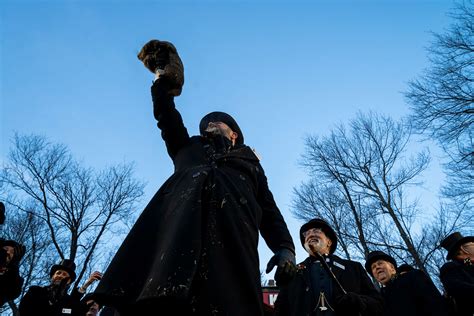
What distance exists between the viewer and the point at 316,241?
5086mm

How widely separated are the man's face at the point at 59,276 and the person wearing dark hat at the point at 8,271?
5.85ft

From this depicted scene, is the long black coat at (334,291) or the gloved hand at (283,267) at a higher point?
the long black coat at (334,291)

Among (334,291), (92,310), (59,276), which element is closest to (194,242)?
(334,291)

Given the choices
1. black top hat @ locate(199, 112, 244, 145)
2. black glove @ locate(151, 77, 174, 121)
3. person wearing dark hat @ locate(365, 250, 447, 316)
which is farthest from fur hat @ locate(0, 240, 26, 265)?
person wearing dark hat @ locate(365, 250, 447, 316)

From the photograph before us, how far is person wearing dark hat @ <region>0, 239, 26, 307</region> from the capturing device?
5.17 meters

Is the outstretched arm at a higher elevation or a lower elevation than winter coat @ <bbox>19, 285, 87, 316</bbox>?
higher

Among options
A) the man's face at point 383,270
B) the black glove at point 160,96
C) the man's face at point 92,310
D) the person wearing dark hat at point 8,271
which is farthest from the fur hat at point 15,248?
the man's face at point 383,270

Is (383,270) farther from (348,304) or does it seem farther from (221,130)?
(221,130)

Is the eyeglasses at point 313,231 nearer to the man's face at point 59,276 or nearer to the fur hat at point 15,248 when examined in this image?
the fur hat at point 15,248

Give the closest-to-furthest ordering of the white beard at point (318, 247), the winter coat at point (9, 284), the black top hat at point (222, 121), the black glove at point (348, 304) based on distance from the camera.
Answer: the black top hat at point (222, 121) → the black glove at point (348, 304) → the white beard at point (318, 247) → the winter coat at point (9, 284)

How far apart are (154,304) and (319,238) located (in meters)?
3.80

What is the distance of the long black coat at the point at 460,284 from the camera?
4141 mm

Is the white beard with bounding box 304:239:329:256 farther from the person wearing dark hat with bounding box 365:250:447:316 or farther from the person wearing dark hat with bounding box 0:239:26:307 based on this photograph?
the person wearing dark hat with bounding box 0:239:26:307

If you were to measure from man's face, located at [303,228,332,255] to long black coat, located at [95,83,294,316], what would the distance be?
2531 millimetres
